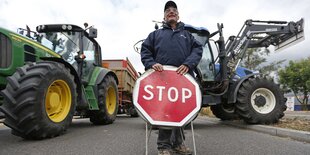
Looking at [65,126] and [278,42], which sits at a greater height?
[278,42]

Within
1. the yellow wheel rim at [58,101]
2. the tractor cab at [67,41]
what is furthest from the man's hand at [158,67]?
the tractor cab at [67,41]

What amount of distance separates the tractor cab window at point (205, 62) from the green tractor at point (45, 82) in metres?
2.88

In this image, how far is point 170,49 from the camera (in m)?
3.75

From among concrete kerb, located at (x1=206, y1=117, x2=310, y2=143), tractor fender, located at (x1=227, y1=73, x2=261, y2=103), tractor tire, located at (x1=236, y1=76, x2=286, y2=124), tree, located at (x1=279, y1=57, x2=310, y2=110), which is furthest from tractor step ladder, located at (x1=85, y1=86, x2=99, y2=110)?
tree, located at (x1=279, y1=57, x2=310, y2=110)

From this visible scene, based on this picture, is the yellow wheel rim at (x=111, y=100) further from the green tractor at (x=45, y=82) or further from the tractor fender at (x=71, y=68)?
the tractor fender at (x=71, y=68)

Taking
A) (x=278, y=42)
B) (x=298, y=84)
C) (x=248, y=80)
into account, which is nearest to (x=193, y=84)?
(x=248, y=80)

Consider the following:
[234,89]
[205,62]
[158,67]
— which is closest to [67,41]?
[205,62]

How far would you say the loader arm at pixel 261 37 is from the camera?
959 cm

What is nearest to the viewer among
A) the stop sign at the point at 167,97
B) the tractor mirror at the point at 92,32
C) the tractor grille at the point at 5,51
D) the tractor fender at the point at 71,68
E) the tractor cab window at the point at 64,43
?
the stop sign at the point at 167,97

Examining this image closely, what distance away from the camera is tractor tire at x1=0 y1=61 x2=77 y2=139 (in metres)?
4.50

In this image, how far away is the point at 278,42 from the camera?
1041cm

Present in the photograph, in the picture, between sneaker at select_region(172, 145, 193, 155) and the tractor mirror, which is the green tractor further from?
sneaker at select_region(172, 145, 193, 155)

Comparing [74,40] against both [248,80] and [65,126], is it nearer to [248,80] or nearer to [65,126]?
[65,126]

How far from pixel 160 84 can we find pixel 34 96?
2.36 meters
